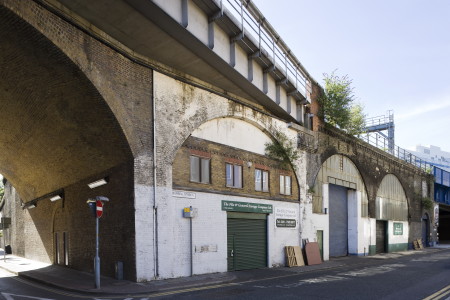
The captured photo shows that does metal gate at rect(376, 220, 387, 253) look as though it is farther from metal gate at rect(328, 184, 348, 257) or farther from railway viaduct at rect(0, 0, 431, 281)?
railway viaduct at rect(0, 0, 431, 281)

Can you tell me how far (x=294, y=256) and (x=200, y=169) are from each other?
853 centimetres

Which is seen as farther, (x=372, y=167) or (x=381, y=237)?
(x=381, y=237)

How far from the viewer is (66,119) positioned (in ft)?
49.6

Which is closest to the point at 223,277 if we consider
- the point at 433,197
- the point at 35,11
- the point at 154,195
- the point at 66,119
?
the point at 154,195

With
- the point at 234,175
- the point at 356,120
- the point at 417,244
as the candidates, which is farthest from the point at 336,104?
the point at 417,244

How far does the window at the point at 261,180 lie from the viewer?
21.2m

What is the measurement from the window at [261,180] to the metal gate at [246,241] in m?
1.41

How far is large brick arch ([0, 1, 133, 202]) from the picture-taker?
38.7 ft

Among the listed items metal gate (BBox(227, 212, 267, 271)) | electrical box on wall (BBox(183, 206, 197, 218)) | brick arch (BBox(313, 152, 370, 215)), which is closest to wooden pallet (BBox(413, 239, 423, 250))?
brick arch (BBox(313, 152, 370, 215))

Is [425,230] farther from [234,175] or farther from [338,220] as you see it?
[234,175]

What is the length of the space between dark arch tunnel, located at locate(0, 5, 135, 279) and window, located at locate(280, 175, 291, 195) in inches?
422

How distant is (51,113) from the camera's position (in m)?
15.1

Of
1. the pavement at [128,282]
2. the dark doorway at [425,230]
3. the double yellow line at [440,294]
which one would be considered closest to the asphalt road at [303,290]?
A: the double yellow line at [440,294]

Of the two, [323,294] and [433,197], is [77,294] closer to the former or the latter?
[323,294]
